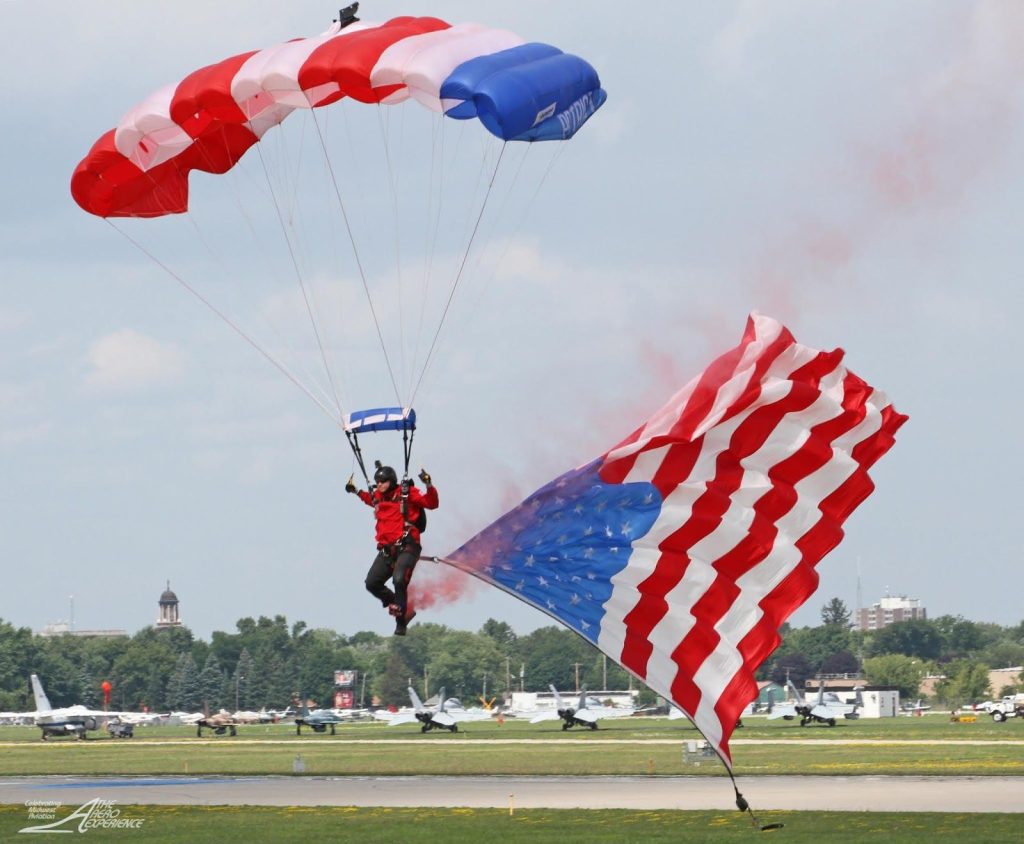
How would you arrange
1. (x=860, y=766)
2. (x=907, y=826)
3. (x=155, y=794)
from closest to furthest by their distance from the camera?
→ (x=907, y=826)
(x=155, y=794)
(x=860, y=766)

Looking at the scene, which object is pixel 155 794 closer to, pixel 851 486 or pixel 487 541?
pixel 487 541

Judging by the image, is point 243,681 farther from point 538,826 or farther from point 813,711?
point 538,826

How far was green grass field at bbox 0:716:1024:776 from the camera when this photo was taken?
33906 mm

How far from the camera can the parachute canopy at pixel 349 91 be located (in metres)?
16.5

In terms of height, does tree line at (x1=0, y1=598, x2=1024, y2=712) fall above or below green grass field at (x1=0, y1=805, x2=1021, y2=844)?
above

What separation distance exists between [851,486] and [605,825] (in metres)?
5.82

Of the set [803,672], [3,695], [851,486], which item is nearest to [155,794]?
[851,486]

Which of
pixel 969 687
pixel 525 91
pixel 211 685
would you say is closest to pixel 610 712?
pixel 525 91

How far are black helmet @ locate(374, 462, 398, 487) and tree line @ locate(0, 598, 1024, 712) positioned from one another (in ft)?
405

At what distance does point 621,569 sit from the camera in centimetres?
1712

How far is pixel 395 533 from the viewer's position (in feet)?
54.3

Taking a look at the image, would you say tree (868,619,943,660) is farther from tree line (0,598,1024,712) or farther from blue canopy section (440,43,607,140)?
blue canopy section (440,43,607,140)

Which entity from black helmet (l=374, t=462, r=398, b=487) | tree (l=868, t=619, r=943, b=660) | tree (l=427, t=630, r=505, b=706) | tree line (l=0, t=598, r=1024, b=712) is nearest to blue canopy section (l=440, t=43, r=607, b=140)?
black helmet (l=374, t=462, r=398, b=487)

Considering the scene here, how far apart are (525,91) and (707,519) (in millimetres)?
4853
